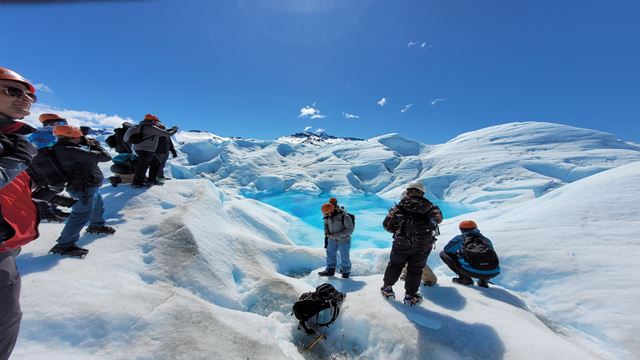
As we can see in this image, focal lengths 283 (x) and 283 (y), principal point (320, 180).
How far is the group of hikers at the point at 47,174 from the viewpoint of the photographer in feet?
5.26

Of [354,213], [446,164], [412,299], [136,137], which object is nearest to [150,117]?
[136,137]

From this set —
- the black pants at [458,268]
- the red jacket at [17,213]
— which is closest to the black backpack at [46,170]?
the red jacket at [17,213]

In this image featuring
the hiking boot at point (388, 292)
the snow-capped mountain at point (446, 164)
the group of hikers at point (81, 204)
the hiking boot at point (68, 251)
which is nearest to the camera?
the group of hikers at point (81, 204)

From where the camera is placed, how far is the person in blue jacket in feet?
16.1

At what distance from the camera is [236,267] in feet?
17.6

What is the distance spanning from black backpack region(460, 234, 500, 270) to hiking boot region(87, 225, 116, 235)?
19.8ft

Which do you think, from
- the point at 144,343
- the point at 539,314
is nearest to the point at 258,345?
the point at 144,343

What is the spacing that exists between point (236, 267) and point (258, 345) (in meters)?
2.23

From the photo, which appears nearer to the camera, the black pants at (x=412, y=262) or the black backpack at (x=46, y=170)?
the black backpack at (x=46, y=170)

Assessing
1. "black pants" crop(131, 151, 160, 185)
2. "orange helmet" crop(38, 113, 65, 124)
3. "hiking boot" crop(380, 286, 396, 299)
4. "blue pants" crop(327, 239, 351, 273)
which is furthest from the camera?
"black pants" crop(131, 151, 160, 185)

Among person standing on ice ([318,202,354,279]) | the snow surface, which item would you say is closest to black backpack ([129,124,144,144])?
the snow surface

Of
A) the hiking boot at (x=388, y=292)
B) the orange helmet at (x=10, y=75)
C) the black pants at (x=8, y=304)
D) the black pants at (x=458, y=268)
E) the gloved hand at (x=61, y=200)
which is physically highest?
the orange helmet at (x=10, y=75)

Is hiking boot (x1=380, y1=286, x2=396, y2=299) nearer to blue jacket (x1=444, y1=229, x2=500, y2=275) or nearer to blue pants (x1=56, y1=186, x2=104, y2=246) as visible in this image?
blue jacket (x1=444, y1=229, x2=500, y2=275)

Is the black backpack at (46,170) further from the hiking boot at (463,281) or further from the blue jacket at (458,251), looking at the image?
the hiking boot at (463,281)
